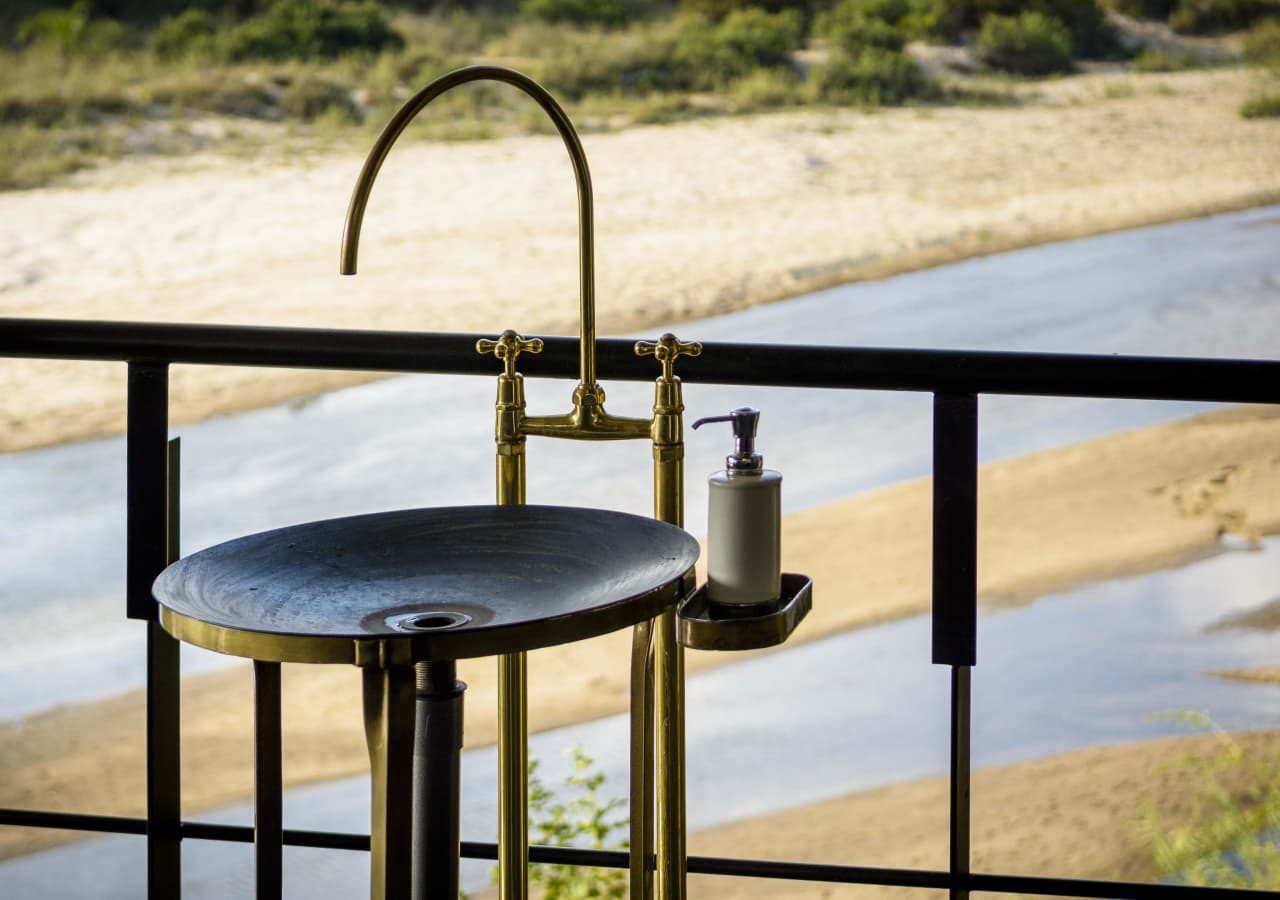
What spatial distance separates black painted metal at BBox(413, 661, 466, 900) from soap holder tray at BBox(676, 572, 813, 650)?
135 millimetres

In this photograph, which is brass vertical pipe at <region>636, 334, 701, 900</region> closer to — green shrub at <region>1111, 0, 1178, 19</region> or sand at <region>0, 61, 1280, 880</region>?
sand at <region>0, 61, 1280, 880</region>

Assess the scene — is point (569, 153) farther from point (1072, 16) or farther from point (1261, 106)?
point (1261, 106)

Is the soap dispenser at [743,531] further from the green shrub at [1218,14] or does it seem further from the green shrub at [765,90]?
A: the green shrub at [1218,14]

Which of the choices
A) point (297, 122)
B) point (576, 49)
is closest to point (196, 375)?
point (297, 122)

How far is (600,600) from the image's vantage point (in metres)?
0.80

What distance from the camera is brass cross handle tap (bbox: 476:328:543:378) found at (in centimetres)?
100

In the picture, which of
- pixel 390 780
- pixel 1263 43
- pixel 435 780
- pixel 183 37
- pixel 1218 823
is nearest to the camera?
pixel 390 780

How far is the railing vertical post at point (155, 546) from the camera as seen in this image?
110 centimetres

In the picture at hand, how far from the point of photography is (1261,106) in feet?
34.0

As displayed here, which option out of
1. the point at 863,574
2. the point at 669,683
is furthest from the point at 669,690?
the point at 863,574

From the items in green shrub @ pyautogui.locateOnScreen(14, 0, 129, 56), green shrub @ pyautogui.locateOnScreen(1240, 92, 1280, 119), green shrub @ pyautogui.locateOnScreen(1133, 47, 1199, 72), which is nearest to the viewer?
green shrub @ pyautogui.locateOnScreen(14, 0, 129, 56)

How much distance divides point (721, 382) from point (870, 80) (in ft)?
32.9

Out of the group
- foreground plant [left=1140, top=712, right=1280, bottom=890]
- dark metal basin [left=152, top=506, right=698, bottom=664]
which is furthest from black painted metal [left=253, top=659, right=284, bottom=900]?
foreground plant [left=1140, top=712, right=1280, bottom=890]

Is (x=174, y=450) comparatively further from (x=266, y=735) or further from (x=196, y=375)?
(x=196, y=375)
